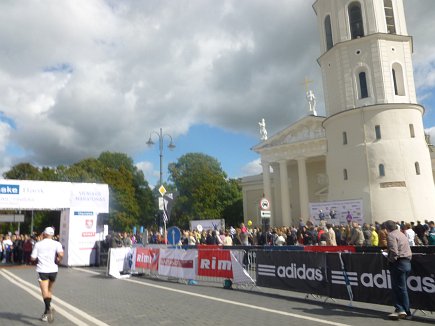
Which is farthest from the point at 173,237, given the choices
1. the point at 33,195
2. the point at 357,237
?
the point at 33,195

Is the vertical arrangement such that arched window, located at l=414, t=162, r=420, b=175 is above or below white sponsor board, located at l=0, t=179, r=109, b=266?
above

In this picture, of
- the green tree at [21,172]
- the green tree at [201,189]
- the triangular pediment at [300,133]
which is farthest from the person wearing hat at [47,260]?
the green tree at [201,189]

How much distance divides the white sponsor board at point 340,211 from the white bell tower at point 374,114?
630cm

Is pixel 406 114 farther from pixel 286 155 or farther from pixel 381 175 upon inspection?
pixel 286 155

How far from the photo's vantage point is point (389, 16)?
3788cm

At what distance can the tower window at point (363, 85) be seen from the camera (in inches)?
1442

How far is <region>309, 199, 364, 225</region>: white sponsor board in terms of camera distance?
91.3ft

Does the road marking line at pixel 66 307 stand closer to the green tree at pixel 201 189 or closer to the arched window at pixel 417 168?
the arched window at pixel 417 168

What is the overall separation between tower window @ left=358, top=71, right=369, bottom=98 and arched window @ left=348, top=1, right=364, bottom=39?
138 inches

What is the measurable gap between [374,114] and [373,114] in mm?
77

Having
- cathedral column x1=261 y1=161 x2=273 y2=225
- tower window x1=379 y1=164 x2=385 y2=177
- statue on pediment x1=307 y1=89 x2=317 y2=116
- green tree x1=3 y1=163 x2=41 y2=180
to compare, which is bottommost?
tower window x1=379 y1=164 x2=385 y2=177

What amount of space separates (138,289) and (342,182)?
87.3ft

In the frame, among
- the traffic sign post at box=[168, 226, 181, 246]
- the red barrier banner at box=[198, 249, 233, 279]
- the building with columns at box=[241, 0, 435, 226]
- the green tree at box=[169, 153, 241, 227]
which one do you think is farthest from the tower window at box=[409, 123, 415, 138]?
the green tree at box=[169, 153, 241, 227]

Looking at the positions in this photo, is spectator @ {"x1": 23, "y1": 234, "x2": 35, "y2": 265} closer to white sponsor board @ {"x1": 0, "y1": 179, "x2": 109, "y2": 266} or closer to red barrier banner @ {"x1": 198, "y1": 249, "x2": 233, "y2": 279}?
white sponsor board @ {"x1": 0, "y1": 179, "x2": 109, "y2": 266}
